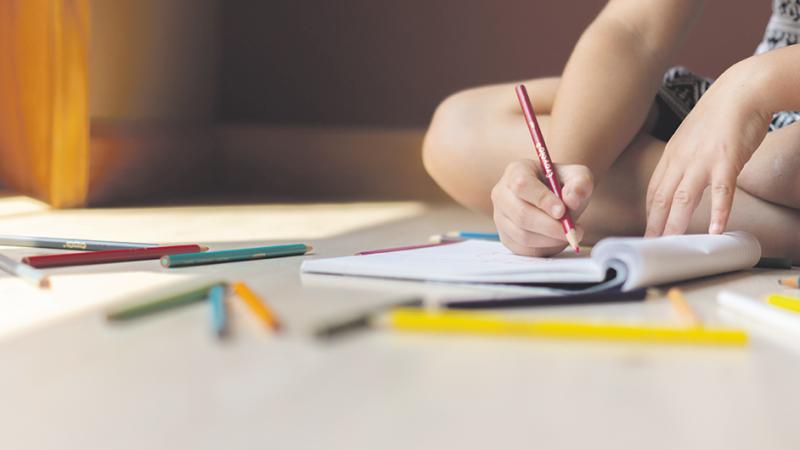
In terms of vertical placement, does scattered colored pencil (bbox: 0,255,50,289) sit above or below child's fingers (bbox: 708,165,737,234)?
below

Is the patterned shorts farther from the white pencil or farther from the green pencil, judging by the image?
the green pencil

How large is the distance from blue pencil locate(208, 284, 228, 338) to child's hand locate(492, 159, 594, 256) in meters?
0.24

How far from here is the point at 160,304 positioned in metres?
0.37

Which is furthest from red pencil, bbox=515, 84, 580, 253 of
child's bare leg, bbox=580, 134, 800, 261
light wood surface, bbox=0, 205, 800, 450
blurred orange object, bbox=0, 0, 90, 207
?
blurred orange object, bbox=0, 0, 90, 207

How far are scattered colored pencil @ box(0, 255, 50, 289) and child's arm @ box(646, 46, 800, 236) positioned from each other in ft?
1.63

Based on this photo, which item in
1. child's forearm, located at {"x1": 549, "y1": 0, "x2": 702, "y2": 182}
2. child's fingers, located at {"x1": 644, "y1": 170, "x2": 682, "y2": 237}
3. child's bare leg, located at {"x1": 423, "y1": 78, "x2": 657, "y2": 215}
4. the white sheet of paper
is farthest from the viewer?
child's bare leg, located at {"x1": 423, "y1": 78, "x2": 657, "y2": 215}

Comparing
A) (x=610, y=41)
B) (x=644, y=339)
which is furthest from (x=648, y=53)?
(x=644, y=339)

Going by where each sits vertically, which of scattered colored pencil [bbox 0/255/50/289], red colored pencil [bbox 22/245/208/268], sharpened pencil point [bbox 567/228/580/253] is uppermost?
sharpened pencil point [bbox 567/228/580/253]

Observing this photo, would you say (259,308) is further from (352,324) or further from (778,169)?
(778,169)

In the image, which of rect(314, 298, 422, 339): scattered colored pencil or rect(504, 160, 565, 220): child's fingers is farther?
rect(504, 160, 565, 220): child's fingers

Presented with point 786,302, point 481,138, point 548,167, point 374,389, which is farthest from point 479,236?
point 374,389

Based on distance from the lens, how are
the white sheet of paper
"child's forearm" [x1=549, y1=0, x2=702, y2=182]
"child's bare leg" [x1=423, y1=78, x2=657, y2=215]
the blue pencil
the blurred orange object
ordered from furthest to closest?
the blurred orange object
"child's bare leg" [x1=423, y1=78, x2=657, y2=215]
"child's forearm" [x1=549, y1=0, x2=702, y2=182]
the white sheet of paper
the blue pencil

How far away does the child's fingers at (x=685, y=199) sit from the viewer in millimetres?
533

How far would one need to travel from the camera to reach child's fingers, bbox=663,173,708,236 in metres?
0.53
